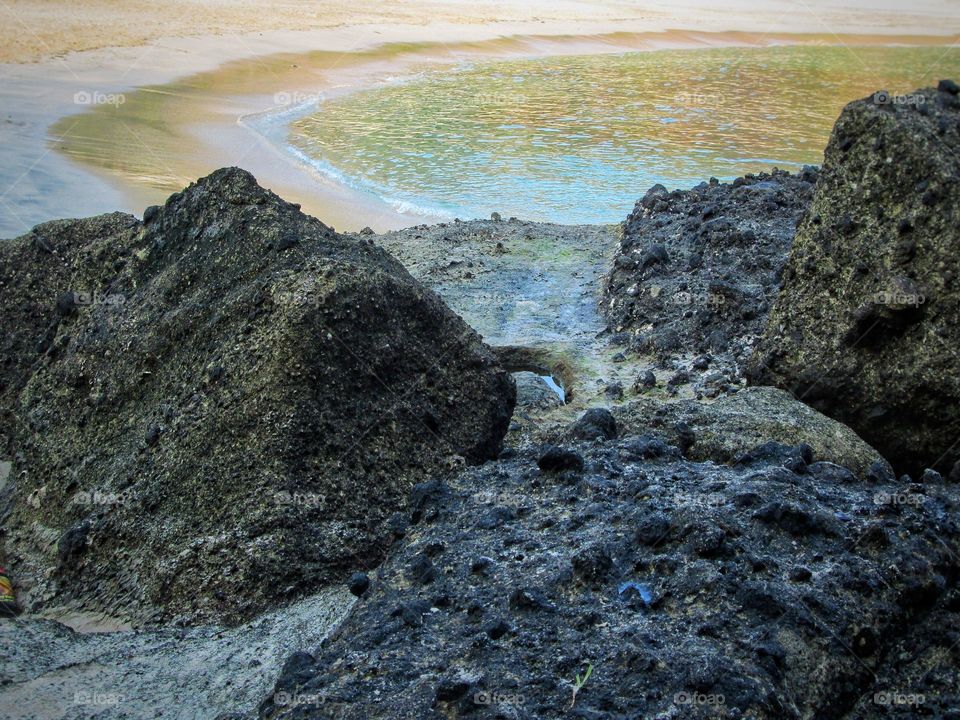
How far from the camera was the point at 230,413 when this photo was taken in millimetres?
3920

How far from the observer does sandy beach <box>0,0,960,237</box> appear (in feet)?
35.2

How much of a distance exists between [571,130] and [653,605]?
1229 centimetres

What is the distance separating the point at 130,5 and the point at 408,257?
1190 cm

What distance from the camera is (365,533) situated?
382 centimetres

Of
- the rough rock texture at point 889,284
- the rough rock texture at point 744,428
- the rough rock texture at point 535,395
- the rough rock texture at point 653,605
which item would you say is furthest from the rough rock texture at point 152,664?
the rough rock texture at point 889,284

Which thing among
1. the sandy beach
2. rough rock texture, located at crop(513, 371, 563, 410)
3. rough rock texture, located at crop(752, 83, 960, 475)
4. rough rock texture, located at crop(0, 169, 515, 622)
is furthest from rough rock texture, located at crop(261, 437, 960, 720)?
the sandy beach

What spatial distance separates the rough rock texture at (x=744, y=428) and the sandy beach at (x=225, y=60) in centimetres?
614

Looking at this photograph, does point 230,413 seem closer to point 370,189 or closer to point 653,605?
point 653,605

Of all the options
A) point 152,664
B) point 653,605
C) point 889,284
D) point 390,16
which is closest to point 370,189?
point 889,284

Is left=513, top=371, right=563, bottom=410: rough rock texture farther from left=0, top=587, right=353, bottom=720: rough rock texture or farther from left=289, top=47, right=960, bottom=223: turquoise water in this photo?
left=289, top=47, right=960, bottom=223: turquoise water

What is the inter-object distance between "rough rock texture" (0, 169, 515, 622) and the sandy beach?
16.5 feet

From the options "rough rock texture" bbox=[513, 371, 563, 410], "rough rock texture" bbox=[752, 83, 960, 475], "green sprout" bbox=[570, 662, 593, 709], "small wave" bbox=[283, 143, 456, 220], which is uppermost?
"rough rock texture" bbox=[752, 83, 960, 475]

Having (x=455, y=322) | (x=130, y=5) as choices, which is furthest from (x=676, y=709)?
(x=130, y=5)

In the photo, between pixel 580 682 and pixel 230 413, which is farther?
pixel 230 413
